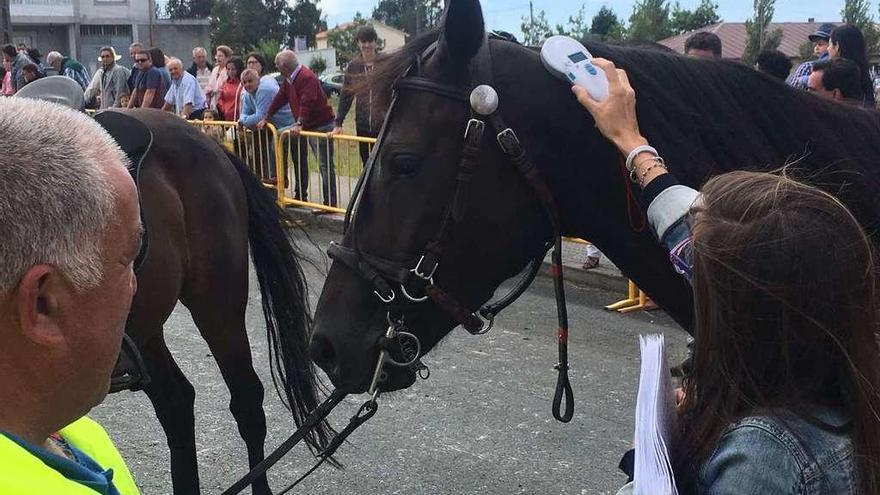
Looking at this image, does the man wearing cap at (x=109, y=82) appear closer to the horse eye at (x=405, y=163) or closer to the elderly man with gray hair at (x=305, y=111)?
the elderly man with gray hair at (x=305, y=111)

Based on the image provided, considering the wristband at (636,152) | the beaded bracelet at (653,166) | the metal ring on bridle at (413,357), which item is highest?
the wristband at (636,152)

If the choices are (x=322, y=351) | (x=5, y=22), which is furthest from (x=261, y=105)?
(x=5, y=22)

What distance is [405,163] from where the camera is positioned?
1983mm

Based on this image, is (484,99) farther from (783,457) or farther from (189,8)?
(189,8)

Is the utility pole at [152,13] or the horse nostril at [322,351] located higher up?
the utility pole at [152,13]

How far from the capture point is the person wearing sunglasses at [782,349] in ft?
3.58

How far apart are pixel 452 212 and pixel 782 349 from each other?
0.99 m

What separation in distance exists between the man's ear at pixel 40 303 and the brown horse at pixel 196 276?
6.98 feet

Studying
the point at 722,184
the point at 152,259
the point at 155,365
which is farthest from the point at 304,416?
the point at 722,184

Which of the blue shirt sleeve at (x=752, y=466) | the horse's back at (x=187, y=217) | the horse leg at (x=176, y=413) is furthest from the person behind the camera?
the horse leg at (x=176, y=413)

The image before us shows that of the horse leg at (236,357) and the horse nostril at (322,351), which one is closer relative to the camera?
the horse nostril at (322,351)

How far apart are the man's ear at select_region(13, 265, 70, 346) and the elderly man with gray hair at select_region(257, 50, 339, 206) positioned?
8097 mm

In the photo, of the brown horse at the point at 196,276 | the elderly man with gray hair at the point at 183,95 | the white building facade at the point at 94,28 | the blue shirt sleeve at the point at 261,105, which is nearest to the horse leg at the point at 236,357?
the brown horse at the point at 196,276

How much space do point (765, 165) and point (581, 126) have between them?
0.41m
